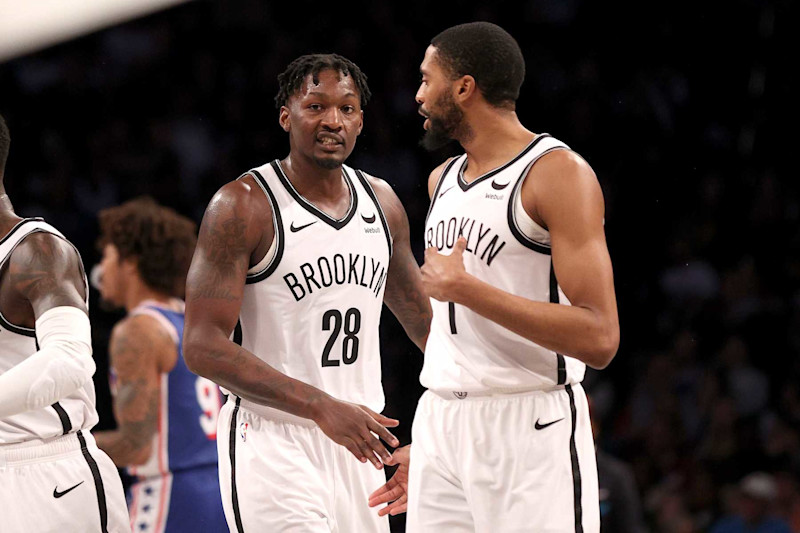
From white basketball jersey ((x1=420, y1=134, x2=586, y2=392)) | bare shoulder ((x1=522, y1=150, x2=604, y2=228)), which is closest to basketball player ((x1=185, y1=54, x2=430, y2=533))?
white basketball jersey ((x1=420, y1=134, x2=586, y2=392))

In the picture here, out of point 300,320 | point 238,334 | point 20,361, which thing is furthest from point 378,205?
point 20,361

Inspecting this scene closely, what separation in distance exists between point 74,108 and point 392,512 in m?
5.75

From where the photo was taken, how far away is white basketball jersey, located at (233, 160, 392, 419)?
11.6ft

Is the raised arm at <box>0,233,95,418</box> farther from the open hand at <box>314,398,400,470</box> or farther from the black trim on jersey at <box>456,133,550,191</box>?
the black trim on jersey at <box>456,133,550,191</box>

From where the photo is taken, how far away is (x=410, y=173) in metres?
7.56

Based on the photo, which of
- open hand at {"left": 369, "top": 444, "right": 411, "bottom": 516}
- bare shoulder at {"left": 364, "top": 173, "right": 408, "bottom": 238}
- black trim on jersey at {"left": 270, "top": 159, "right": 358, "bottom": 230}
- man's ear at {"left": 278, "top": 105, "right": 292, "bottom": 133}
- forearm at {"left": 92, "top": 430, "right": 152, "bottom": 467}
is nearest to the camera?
open hand at {"left": 369, "top": 444, "right": 411, "bottom": 516}

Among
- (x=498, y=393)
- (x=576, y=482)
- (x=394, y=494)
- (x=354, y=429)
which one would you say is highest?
(x=498, y=393)

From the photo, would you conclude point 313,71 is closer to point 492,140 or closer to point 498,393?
point 492,140

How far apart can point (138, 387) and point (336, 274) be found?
1.26m

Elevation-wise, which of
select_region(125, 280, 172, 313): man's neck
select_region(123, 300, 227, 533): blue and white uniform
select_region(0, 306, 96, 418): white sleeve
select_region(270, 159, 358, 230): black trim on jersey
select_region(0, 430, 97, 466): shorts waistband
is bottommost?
select_region(123, 300, 227, 533): blue and white uniform

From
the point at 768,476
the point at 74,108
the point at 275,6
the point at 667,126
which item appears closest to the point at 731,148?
the point at 667,126

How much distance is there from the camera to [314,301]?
11.7ft

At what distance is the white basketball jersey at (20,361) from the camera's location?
323cm

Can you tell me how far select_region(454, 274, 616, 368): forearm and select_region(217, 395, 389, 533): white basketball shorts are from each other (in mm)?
931
